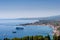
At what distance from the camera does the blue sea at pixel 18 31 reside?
2039 millimetres

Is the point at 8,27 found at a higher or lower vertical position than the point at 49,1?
lower

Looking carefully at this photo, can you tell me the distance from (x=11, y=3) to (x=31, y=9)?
0.30 meters

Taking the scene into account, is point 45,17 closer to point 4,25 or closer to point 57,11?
point 57,11

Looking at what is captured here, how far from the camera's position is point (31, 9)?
2115 millimetres

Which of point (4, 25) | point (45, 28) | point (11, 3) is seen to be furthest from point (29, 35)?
point (11, 3)

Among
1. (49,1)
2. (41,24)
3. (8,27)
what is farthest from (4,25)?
(49,1)

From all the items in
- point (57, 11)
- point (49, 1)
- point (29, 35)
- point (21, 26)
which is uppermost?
point (49, 1)

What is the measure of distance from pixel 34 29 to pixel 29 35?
0.11 metres

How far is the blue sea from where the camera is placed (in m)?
2.04

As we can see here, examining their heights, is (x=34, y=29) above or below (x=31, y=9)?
below

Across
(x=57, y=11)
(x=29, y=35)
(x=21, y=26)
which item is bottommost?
(x=29, y=35)

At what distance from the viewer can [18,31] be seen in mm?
2062

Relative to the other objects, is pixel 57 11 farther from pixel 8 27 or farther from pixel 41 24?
pixel 8 27

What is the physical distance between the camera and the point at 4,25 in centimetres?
204
